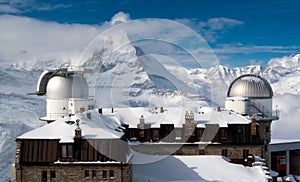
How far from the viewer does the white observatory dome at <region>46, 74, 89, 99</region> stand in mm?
66125

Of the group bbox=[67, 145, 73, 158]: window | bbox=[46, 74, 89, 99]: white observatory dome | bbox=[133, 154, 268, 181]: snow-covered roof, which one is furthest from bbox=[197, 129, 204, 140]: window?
bbox=[46, 74, 89, 99]: white observatory dome

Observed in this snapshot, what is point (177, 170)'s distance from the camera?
47438mm

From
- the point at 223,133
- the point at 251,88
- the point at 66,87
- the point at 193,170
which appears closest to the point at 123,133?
the point at 193,170

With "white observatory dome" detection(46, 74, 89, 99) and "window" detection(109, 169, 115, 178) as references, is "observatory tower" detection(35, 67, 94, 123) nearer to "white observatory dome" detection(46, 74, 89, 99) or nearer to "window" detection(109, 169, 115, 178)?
"white observatory dome" detection(46, 74, 89, 99)

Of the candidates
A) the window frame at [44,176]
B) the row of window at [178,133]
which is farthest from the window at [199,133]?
the window frame at [44,176]

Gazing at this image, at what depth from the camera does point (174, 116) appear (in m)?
58.3

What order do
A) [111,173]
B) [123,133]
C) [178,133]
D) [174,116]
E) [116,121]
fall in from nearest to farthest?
[111,173], [123,133], [116,121], [178,133], [174,116]

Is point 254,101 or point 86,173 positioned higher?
point 254,101

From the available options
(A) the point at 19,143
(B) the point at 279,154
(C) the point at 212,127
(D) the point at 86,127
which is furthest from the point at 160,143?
(B) the point at 279,154

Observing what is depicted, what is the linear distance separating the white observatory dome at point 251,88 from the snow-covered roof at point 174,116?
22.9 feet

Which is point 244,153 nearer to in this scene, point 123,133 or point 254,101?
point 254,101

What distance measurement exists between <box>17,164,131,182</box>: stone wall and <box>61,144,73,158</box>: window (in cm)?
89

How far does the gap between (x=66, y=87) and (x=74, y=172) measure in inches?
1058

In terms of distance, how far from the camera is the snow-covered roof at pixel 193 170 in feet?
151
